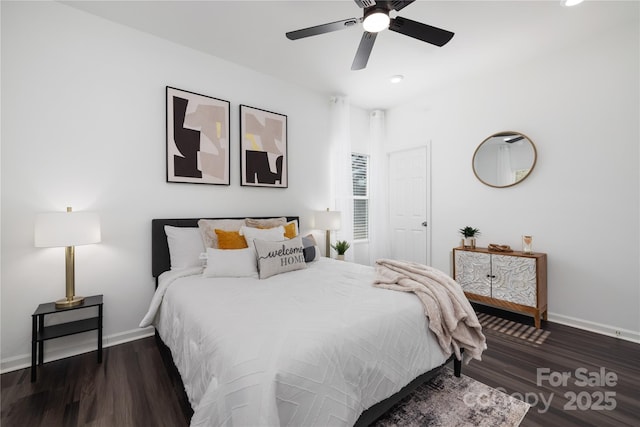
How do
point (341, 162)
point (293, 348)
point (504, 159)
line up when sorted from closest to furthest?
point (293, 348)
point (504, 159)
point (341, 162)

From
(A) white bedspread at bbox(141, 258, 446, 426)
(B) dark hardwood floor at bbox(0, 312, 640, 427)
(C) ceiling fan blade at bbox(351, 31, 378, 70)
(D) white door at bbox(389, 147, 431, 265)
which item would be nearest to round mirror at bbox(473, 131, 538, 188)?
(D) white door at bbox(389, 147, 431, 265)

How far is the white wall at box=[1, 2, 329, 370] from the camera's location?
2.16 metres

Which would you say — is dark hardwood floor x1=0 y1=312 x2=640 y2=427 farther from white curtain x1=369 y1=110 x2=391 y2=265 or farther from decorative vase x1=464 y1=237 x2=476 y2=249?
white curtain x1=369 y1=110 x2=391 y2=265

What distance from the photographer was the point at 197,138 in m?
2.96

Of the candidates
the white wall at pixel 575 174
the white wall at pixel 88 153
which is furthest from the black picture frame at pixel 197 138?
the white wall at pixel 575 174

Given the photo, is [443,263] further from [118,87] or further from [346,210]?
[118,87]

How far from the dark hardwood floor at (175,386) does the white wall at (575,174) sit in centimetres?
56

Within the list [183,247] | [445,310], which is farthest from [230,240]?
[445,310]

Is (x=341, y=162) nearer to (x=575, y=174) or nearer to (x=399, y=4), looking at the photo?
(x=399, y=4)

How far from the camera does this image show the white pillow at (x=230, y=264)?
2326 mm

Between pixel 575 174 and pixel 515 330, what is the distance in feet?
5.53

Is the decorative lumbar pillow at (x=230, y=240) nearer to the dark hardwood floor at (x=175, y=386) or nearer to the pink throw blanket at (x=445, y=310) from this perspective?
the dark hardwood floor at (x=175, y=386)

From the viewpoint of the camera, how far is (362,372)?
1311 mm

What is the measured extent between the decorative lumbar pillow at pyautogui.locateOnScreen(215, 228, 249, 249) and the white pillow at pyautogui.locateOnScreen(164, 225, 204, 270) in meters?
0.23
